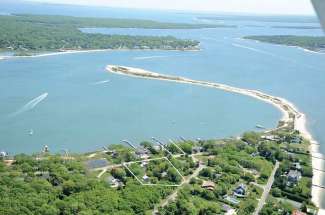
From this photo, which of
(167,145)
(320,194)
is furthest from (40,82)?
(320,194)

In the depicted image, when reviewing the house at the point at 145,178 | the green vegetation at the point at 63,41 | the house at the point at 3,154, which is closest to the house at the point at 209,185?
the house at the point at 145,178

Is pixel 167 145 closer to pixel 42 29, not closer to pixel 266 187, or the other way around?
pixel 266 187

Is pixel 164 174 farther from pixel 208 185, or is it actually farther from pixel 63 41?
pixel 63 41

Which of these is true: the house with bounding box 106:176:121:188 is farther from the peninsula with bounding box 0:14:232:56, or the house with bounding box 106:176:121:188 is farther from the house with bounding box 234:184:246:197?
the peninsula with bounding box 0:14:232:56

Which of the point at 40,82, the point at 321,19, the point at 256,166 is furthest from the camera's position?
the point at 40,82

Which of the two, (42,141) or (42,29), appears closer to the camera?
(42,141)

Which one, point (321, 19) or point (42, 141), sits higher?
point (321, 19)
